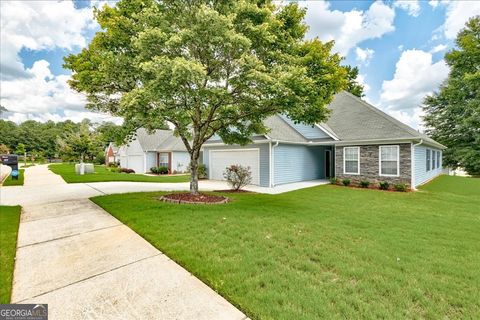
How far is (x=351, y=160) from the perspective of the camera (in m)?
14.1

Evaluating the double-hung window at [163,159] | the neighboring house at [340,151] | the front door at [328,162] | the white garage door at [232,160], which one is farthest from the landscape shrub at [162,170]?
the front door at [328,162]

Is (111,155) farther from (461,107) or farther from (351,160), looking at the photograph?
(461,107)

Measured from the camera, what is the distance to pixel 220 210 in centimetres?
699

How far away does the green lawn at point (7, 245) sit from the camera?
116 inches

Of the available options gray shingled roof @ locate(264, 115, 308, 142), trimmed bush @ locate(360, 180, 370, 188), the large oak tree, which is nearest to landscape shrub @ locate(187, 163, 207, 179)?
gray shingled roof @ locate(264, 115, 308, 142)

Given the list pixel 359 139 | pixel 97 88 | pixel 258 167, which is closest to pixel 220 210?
pixel 97 88

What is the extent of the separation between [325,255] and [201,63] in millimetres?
6567

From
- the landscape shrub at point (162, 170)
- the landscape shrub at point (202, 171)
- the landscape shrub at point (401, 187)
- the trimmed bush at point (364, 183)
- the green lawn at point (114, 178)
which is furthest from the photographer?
the landscape shrub at point (162, 170)

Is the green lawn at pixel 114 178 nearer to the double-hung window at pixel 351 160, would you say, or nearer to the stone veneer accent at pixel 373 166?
the stone veneer accent at pixel 373 166

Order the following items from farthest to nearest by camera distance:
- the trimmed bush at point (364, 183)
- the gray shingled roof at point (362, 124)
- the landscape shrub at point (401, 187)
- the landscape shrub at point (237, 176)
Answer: the trimmed bush at point (364, 183), the gray shingled roof at point (362, 124), the landscape shrub at point (401, 187), the landscape shrub at point (237, 176)

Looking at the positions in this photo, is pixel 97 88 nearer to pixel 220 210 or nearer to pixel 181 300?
pixel 220 210

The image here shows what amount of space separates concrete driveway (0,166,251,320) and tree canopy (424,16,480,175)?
29.1 meters

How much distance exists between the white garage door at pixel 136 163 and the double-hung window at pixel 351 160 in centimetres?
2085

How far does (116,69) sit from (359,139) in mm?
12751
